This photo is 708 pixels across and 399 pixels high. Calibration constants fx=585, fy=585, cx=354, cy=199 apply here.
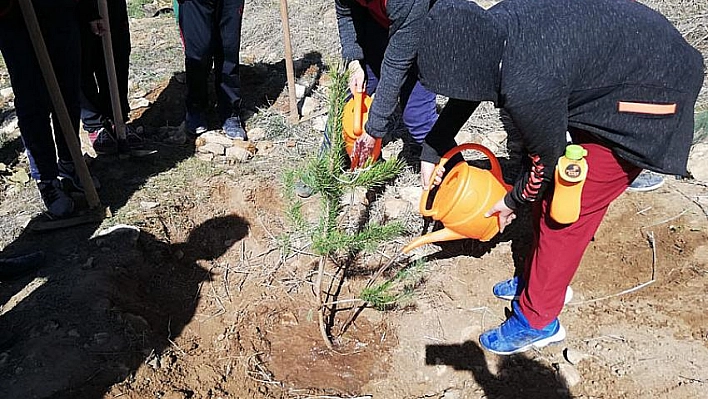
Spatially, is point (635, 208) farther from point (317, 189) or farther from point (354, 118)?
point (317, 189)

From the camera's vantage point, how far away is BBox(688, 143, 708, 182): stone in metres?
3.42

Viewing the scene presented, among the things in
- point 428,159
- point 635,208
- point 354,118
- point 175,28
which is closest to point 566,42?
point 428,159

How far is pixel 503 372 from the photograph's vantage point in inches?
101

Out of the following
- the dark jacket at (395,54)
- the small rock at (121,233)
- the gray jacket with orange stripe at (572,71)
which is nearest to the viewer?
the gray jacket with orange stripe at (572,71)

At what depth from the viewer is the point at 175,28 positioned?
229 inches

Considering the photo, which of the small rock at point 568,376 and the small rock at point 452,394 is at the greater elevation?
the small rock at point 568,376

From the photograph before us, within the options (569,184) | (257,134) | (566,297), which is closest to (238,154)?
(257,134)

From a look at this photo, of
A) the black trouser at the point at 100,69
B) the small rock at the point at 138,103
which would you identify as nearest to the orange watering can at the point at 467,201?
the black trouser at the point at 100,69

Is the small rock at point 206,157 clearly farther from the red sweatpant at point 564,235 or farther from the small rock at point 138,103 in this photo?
the red sweatpant at point 564,235

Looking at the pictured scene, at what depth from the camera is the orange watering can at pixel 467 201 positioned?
2303 mm

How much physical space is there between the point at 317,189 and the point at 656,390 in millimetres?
1590

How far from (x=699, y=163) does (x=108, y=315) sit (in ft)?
10.9

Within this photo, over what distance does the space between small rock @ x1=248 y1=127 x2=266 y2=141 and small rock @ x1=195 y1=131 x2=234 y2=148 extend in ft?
0.58

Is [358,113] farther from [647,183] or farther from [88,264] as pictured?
[647,183]
